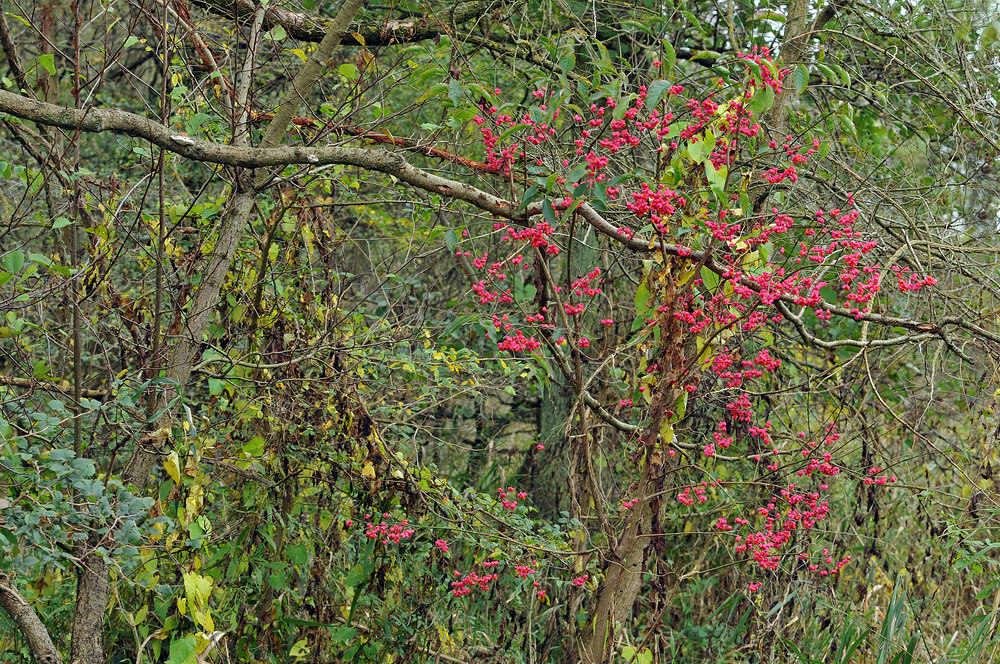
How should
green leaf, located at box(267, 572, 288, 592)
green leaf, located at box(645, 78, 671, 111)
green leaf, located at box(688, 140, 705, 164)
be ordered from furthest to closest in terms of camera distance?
green leaf, located at box(267, 572, 288, 592) → green leaf, located at box(688, 140, 705, 164) → green leaf, located at box(645, 78, 671, 111)

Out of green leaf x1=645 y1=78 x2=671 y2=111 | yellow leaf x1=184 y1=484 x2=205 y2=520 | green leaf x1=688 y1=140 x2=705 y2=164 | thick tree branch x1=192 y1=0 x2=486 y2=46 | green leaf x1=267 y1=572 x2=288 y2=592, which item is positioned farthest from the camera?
green leaf x1=267 y1=572 x2=288 y2=592

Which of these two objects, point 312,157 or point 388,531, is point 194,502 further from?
point 312,157

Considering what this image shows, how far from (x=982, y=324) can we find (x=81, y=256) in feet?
12.8

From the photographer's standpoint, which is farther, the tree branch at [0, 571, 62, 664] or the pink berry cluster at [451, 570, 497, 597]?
the pink berry cluster at [451, 570, 497, 597]

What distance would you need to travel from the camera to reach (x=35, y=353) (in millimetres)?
4492

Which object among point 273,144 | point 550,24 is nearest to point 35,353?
point 273,144

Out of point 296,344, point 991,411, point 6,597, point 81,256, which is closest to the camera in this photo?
point 6,597

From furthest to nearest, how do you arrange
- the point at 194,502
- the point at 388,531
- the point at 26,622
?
1. the point at 388,531
2. the point at 194,502
3. the point at 26,622

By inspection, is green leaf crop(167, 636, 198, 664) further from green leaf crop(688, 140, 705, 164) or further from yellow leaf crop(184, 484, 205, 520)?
green leaf crop(688, 140, 705, 164)

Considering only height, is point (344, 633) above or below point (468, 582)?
below

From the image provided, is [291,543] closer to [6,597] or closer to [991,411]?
[6,597]

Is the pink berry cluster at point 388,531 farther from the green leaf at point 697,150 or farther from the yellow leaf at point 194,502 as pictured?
the green leaf at point 697,150

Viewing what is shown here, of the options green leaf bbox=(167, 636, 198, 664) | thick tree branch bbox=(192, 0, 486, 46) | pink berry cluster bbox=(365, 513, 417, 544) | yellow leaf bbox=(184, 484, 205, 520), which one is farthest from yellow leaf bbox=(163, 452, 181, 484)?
thick tree branch bbox=(192, 0, 486, 46)

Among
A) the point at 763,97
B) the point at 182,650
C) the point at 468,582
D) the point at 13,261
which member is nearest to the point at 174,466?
the point at 182,650
